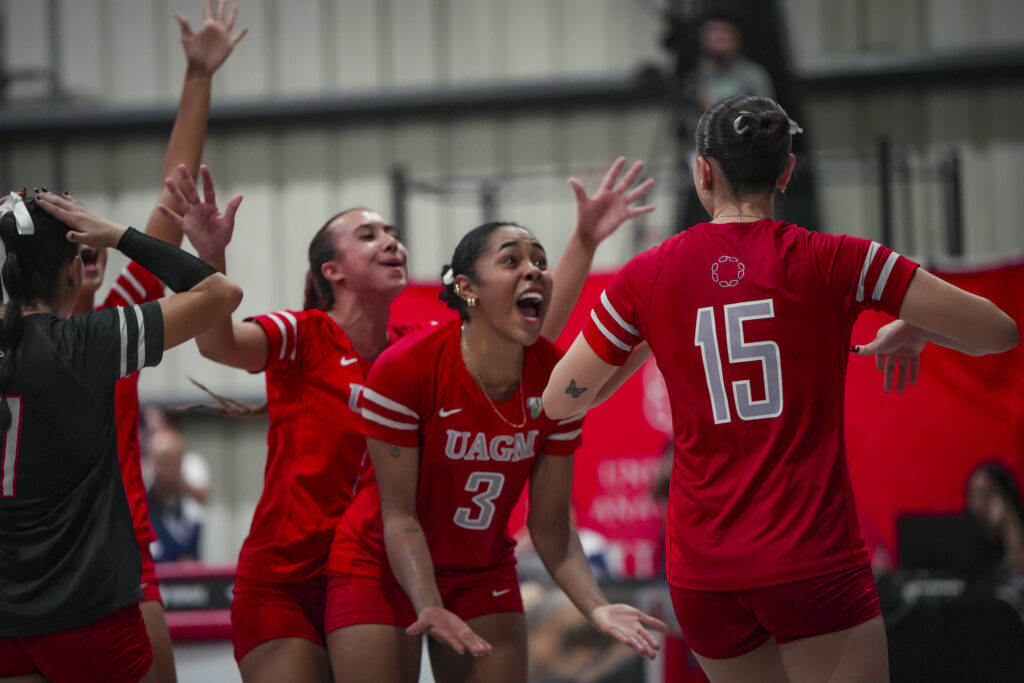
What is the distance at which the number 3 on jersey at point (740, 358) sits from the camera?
2.24 metres

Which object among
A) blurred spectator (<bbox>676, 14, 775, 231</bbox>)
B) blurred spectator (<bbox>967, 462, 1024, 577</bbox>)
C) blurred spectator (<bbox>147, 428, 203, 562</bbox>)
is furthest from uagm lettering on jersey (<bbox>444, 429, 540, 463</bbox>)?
blurred spectator (<bbox>147, 428, 203, 562</bbox>)

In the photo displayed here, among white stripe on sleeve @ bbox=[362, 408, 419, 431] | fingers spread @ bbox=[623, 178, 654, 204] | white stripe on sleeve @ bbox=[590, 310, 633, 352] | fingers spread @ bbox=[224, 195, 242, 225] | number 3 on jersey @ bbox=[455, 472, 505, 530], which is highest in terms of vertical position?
fingers spread @ bbox=[623, 178, 654, 204]

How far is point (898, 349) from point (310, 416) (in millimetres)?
1657

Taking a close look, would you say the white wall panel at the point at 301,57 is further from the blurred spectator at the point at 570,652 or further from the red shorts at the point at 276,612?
the red shorts at the point at 276,612

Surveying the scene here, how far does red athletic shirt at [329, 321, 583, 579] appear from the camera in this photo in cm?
296

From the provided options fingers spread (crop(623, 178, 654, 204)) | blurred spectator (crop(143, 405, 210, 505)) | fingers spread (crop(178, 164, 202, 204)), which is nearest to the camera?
fingers spread (crop(178, 164, 202, 204))

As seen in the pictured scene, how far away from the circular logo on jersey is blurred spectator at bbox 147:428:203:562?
242 inches

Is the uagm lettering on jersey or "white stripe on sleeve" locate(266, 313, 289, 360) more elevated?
"white stripe on sleeve" locate(266, 313, 289, 360)

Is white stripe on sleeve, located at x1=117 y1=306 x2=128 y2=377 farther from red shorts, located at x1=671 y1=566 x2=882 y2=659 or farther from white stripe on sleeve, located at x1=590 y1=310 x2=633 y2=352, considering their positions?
red shorts, located at x1=671 y1=566 x2=882 y2=659

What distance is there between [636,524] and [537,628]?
2513 millimetres

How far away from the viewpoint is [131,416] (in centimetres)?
329

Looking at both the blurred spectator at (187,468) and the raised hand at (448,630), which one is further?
the blurred spectator at (187,468)

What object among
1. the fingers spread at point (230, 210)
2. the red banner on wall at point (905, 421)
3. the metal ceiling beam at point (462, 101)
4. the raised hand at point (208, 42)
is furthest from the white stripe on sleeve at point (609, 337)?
the metal ceiling beam at point (462, 101)

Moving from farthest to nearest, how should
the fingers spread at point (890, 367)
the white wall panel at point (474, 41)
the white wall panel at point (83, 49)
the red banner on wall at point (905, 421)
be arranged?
the white wall panel at point (83, 49) < the white wall panel at point (474, 41) < the red banner on wall at point (905, 421) < the fingers spread at point (890, 367)
